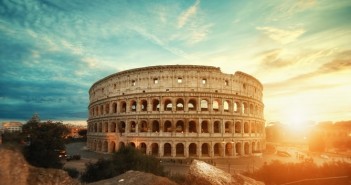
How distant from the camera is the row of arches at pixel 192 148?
32.2 metres

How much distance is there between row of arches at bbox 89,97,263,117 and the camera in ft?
109

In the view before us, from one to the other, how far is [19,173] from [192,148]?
31.9m

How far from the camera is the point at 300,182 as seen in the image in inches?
725

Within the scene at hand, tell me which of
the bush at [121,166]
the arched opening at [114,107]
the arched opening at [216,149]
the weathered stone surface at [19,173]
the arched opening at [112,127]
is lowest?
the arched opening at [216,149]

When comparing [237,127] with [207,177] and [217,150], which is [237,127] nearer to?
[217,150]

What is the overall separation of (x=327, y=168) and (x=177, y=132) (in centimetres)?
1785

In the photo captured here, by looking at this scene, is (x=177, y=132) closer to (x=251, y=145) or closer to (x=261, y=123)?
(x=251, y=145)

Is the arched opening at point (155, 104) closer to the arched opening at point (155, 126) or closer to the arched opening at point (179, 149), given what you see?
the arched opening at point (155, 126)

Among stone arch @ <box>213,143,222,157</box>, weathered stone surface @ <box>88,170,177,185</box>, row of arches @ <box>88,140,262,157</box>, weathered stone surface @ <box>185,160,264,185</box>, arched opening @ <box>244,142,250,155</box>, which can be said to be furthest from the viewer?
arched opening @ <box>244,142,250,155</box>

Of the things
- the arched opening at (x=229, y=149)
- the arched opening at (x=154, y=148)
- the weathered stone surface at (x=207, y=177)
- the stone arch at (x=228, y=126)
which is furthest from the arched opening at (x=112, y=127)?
the weathered stone surface at (x=207, y=177)

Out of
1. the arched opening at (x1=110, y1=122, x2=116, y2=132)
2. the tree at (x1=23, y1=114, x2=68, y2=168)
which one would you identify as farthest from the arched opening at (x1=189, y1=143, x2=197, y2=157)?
the tree at (x1=23, y1=114, x2=68, y2=168)

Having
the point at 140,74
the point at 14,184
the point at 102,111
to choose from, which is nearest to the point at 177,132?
the point at 140,74

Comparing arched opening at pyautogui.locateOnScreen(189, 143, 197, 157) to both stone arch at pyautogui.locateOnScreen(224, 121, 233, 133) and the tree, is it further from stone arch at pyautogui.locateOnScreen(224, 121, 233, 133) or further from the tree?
the tree

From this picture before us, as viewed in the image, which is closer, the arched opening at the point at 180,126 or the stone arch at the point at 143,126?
the stone arch at the point at 143,126
